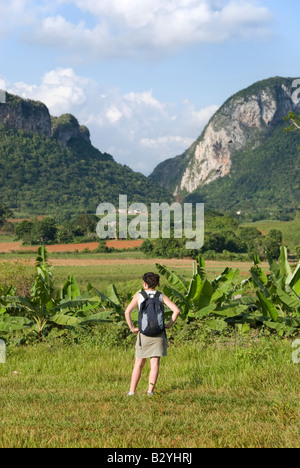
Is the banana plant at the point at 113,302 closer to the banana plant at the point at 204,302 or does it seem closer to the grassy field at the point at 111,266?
the banana plant at the point at 204,302

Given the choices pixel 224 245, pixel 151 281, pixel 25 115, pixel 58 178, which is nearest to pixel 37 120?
pixel 25 115

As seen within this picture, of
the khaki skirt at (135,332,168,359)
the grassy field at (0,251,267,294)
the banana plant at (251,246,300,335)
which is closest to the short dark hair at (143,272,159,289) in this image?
the khaki skirt at (135,332,168,359)

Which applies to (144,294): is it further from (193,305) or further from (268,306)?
(268,306)

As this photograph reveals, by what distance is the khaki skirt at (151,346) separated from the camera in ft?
17.7

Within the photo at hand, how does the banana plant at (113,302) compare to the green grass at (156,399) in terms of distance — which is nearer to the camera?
the green grass at (156,399)

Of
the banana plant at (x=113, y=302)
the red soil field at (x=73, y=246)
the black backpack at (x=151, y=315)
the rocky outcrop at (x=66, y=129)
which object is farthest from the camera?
the rocky outcrop at (x=66, y=129)

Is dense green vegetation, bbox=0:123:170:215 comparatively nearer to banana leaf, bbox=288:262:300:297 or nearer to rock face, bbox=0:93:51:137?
rock face, bbox=0:93:51:137

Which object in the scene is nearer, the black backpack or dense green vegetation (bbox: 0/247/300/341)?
the black backpack

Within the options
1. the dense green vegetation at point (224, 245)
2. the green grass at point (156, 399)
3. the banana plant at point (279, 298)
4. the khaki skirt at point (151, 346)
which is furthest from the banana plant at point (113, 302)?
the dense green vegetation at point (224, 245)

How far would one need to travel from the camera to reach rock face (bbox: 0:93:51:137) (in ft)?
520

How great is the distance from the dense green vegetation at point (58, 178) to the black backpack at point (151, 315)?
113 m

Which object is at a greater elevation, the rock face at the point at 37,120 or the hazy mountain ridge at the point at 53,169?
the rock face at the point at 37,120

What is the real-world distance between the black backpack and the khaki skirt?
8cm

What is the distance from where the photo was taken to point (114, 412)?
462cm
